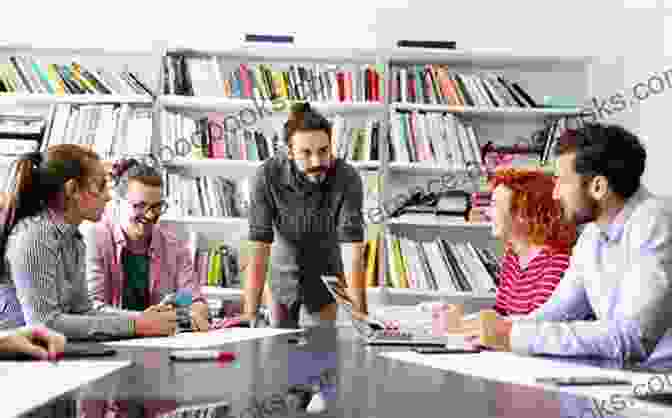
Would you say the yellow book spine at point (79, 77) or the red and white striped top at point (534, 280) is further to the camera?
the yellow book spine at point (79, 77)

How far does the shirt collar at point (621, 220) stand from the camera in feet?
6.73

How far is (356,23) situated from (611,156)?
9.32 feet

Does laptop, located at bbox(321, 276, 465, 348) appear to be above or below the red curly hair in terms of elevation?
below

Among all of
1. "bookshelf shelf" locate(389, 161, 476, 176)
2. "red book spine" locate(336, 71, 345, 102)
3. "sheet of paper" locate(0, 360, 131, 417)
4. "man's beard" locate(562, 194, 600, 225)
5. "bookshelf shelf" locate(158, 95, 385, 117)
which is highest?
"red book spine" locate(336, 71, 345, 102)

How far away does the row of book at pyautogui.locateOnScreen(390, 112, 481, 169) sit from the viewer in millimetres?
4500

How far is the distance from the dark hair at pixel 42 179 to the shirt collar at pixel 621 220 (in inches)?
51.7

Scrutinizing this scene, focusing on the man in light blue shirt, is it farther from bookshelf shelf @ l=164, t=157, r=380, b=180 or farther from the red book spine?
the red book spine

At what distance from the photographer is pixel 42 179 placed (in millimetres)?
2336

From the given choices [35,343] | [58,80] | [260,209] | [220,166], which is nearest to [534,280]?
[260,209]

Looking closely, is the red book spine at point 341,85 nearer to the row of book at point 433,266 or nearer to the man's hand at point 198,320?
the row of book at point 433,266

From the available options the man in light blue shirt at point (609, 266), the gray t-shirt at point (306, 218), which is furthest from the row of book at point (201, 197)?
the man in light blue shirt at point (609, 266)

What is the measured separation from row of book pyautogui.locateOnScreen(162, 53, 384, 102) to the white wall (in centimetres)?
25

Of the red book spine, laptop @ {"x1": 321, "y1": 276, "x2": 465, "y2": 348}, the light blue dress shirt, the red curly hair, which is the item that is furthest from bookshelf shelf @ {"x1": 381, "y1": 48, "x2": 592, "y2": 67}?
the light blue dress shirt

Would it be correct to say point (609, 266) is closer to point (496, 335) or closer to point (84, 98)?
point (496, 335)
